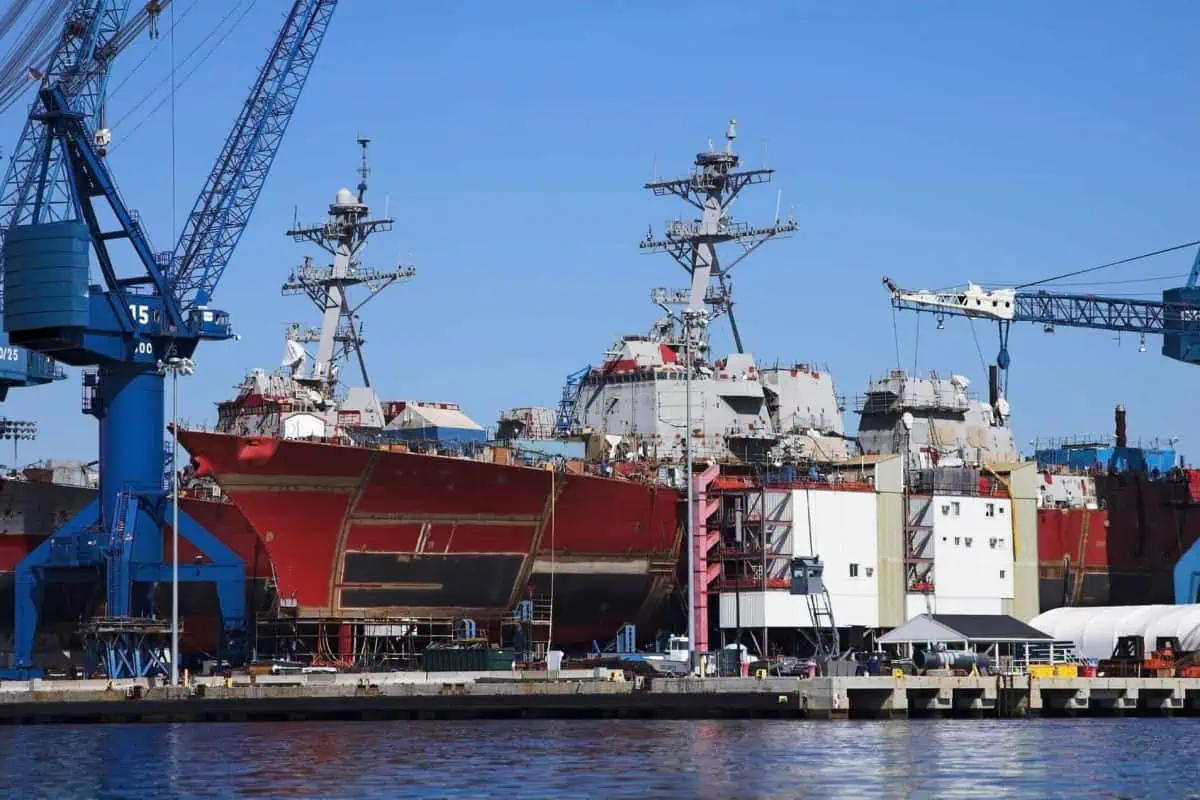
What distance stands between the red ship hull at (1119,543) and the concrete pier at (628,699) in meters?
33.4

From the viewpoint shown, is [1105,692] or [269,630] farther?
[269,630]

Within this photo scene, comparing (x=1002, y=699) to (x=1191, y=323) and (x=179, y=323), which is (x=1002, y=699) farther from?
(x=1191, y=323)

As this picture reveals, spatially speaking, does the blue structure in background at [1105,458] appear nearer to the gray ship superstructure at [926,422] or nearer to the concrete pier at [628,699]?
the gray ship superstructure at [926,422]

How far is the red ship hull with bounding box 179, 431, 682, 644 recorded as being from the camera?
75625 mm

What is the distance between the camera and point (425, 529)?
78.1m

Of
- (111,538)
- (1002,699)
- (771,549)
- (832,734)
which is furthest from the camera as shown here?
(771,549)

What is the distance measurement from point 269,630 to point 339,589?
3.95 meters

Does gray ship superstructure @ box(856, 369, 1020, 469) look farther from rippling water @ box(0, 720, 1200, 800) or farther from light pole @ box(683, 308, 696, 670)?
rippling water @ box(0, 720, 1200, 800)

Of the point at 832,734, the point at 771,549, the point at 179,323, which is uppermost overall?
the point at 179,323

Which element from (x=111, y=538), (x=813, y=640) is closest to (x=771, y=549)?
(x=813, y=640)

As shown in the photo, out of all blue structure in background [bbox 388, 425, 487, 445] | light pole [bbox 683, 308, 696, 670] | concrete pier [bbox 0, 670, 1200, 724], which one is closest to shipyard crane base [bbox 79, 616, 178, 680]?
concrete pier [bbox 0, 670, 1200, 724]

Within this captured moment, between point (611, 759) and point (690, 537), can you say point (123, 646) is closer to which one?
point (690, 537)

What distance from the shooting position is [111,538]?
75.4 metres

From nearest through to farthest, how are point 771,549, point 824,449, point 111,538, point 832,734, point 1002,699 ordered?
point 832,734 → point 1002,699 → point 111,538 → point 771,549 → point 824,449
